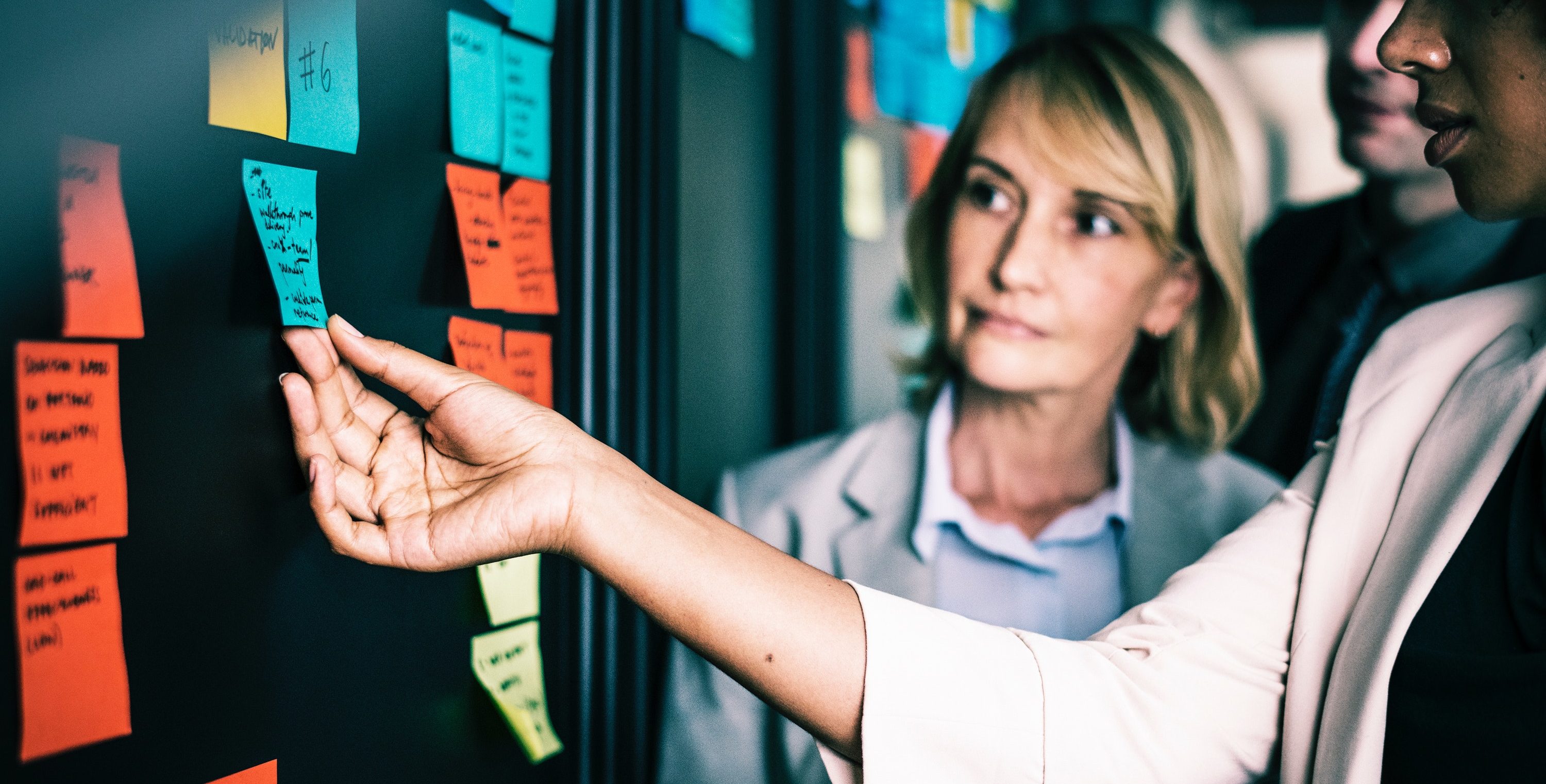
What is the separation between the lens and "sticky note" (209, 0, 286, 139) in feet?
2.50

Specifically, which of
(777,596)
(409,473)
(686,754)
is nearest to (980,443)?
(686,754)

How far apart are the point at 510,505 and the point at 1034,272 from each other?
87 cm

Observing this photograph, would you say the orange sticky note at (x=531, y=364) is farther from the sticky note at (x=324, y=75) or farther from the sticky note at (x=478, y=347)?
the sticky note at (x=324, y=75)

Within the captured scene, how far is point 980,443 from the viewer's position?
1604mm

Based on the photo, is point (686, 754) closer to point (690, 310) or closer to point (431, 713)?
point (431, 713)

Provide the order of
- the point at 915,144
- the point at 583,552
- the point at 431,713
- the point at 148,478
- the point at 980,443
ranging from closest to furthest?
1. the point at 148,478
2. the point at 583,552
3. the point at 431,713
4. the point at 980,443
5. the point at 915,144

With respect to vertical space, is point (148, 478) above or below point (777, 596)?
above

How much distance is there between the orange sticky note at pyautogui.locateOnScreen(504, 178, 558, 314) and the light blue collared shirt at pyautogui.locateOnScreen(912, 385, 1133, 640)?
2.02 feet

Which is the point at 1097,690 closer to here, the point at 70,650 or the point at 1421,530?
the point at 1421,530

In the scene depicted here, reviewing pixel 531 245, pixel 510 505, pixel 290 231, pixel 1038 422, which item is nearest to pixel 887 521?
pixel 1038 422

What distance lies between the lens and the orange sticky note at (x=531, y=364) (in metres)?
1.08

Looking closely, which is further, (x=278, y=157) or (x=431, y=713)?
(x=431, y=713)

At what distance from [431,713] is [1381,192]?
1.74m

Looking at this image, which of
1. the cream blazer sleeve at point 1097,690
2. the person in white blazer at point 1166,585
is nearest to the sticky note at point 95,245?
the person in white blazer at point 1166,585
